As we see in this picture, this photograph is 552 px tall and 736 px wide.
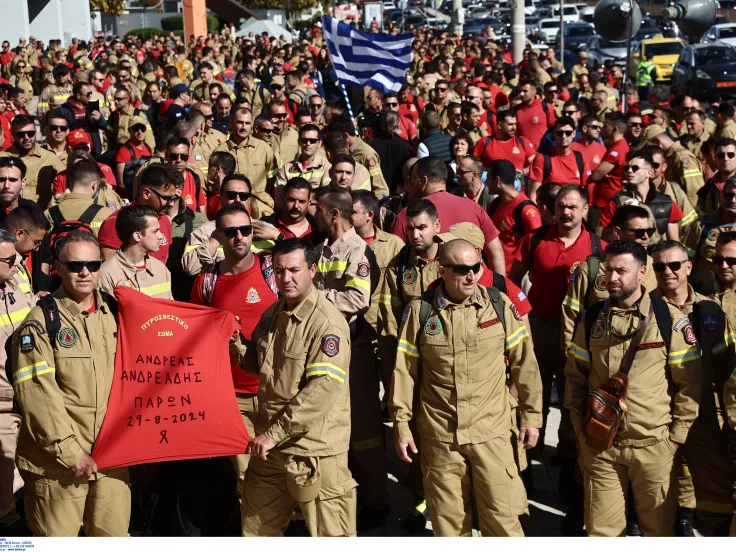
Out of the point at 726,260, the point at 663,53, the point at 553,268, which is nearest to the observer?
the point at 726,260

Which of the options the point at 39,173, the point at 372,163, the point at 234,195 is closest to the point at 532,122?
the point at 372,163

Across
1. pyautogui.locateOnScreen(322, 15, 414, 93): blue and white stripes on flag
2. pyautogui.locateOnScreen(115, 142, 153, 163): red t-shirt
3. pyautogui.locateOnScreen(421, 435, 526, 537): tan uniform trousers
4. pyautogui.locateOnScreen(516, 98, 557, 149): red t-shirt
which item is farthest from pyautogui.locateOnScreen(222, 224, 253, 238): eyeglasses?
pyautogui.locateOnScreen(516, 98, 557, 149): red t-shirt

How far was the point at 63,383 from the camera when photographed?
556 cm

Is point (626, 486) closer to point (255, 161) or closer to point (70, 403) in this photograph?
point (70, 403)

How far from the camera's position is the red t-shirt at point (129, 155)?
11289 mm

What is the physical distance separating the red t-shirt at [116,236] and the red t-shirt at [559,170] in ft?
13.4

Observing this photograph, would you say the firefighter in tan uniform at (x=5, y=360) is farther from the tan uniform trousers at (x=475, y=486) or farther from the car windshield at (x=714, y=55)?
the car windshield at (x=714, y=55)

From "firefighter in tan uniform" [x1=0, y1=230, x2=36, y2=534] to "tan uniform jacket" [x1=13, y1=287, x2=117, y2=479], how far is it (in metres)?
0.63

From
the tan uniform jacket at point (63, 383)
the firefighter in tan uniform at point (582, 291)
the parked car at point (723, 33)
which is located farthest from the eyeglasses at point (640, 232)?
the parked car at point (723, 33)

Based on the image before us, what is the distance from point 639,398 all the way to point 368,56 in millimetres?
9342

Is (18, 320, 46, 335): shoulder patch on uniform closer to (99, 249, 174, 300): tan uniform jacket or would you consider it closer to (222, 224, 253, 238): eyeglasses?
(99, 249, 174, 300): tan uniform jacket

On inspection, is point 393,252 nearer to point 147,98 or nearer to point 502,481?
point 502,481
